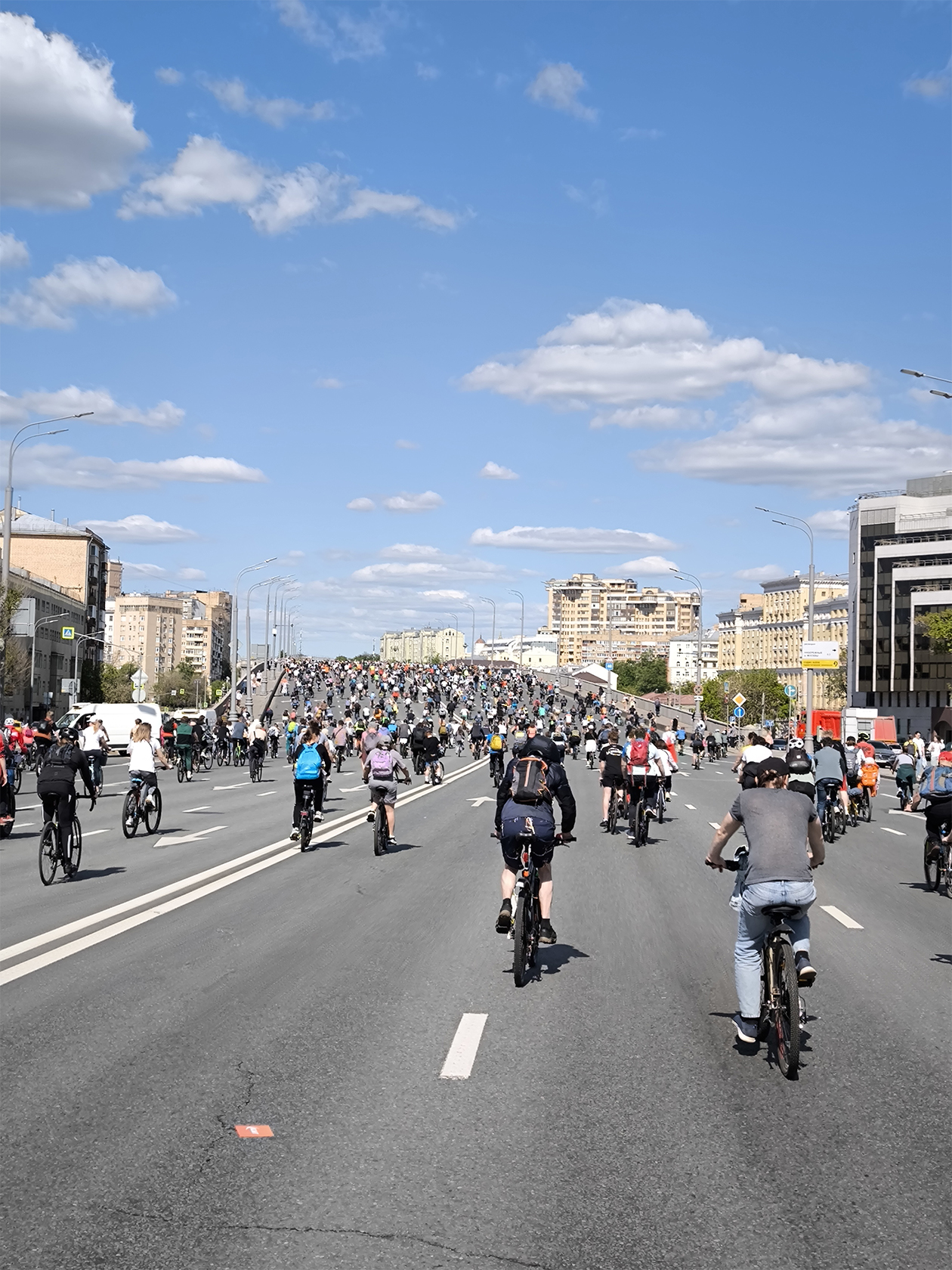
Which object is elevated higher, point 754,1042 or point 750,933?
point 750,933

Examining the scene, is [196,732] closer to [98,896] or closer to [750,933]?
[98,896]

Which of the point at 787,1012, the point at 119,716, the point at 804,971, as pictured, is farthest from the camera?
the point at 119,716

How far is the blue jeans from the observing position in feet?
23.6

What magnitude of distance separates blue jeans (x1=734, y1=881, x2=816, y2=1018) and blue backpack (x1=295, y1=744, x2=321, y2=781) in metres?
11.8

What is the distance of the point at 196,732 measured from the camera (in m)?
44.8

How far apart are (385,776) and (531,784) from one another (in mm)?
9314

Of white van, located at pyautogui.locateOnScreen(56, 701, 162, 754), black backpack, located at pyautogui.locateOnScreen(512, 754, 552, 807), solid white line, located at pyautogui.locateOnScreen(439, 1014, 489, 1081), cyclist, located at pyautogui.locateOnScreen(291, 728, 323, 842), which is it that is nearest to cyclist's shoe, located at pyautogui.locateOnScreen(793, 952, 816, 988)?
solid white line, located at pyautogui.locateOnScreen(439, 1014, 489, 1081)

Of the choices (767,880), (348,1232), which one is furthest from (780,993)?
(348,1232)

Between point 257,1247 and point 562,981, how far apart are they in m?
4.99

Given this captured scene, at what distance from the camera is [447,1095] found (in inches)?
248

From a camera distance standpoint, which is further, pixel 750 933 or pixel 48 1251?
pixel 750 933

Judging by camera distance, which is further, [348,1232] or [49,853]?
[49,853]

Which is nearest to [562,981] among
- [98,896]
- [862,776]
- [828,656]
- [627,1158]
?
[627,1158]

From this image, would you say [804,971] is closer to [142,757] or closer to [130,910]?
[130,910]
